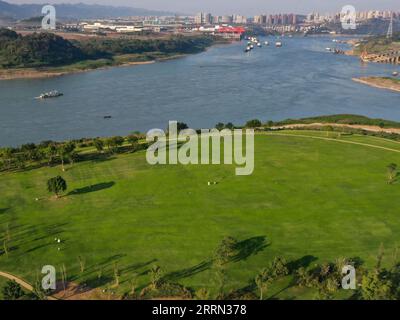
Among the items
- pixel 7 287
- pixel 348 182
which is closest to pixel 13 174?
pixel 7 287

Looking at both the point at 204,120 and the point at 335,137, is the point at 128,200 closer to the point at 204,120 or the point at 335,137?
the point at 335,137

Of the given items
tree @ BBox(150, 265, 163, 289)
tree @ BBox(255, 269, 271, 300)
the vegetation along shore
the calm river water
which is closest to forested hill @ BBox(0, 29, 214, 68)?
the calm river water

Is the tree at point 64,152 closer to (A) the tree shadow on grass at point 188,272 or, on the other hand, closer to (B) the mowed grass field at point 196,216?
(B) the mowed grass field at point 196,216

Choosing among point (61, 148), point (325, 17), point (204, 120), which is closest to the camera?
point (61, 148)

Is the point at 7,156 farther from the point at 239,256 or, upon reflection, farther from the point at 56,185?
the point at 239,256

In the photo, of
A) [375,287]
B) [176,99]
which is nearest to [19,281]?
[375,287]
